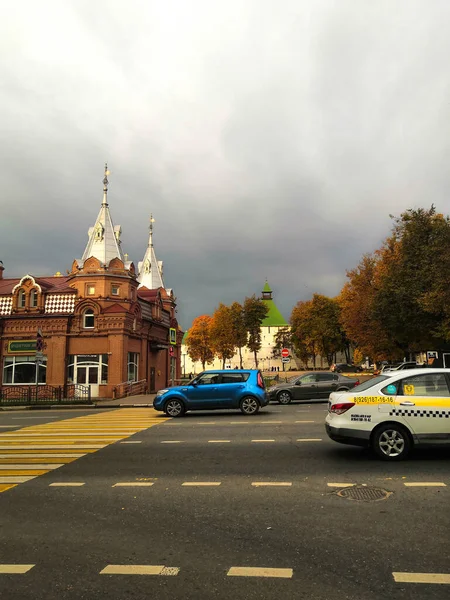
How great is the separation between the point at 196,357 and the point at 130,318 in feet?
162

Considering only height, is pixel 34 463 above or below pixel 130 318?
below

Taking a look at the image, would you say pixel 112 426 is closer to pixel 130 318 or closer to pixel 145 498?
pixel 145 498

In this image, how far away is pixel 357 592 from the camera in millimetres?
3990

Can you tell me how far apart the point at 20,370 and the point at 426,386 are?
32663mm

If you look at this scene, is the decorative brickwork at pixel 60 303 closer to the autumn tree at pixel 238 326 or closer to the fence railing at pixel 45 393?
the fence railing at pixel 45 393

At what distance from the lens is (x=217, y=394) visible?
17531 millimetres

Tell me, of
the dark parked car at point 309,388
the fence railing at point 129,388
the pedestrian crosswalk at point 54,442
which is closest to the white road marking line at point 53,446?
the pedestrian crosswalk at point 54,442

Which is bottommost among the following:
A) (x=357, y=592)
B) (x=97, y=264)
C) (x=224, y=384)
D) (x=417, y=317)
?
(x=357, y=592)

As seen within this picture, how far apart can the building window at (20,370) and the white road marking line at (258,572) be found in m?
33.6

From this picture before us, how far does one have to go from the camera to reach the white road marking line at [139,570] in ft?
14.6

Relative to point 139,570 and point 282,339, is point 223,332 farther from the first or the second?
point 139,570

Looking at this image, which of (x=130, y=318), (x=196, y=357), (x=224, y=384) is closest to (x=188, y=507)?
(x=224, y=384)

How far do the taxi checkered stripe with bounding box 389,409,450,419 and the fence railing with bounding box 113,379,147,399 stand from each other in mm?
27000

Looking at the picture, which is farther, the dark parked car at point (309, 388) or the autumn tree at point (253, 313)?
the autumn tree at point (253, 313)
